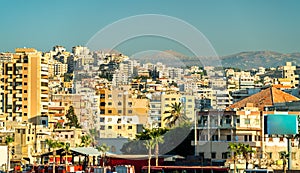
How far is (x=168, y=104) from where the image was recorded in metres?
63.8

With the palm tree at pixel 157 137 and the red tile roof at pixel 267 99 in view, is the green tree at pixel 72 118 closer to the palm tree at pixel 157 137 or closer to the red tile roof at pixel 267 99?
the red tile roof at pixel 267 99

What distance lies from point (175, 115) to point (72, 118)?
2291cm

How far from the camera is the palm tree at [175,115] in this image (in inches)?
2368

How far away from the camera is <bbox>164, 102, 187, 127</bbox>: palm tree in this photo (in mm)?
60147

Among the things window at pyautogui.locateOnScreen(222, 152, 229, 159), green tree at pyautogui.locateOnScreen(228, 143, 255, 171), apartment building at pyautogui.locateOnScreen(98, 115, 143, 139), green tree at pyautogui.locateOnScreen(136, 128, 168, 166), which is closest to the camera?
green tree at pyautogui.locateOnScreen(228, 143, 255, 171)

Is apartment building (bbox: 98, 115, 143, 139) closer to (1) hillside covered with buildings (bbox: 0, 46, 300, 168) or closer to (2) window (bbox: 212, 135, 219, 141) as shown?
(1) hillside covered with buildings (bbox: 0, 46, 300, 168)

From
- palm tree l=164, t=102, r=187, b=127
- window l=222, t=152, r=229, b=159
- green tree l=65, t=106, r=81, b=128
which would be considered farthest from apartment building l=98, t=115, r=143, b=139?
window l=222, t=152, r=229, b=159

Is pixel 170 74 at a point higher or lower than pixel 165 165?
higher

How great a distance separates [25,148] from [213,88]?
30240mm

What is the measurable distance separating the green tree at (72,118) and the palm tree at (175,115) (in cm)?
1741

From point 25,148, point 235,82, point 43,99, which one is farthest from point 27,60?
point 235,82

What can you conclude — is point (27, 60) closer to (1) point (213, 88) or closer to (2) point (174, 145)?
(1) point (213, 88)

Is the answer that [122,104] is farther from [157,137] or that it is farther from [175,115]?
[157,137]

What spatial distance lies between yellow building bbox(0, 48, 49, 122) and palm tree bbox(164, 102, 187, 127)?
59.5 feet
